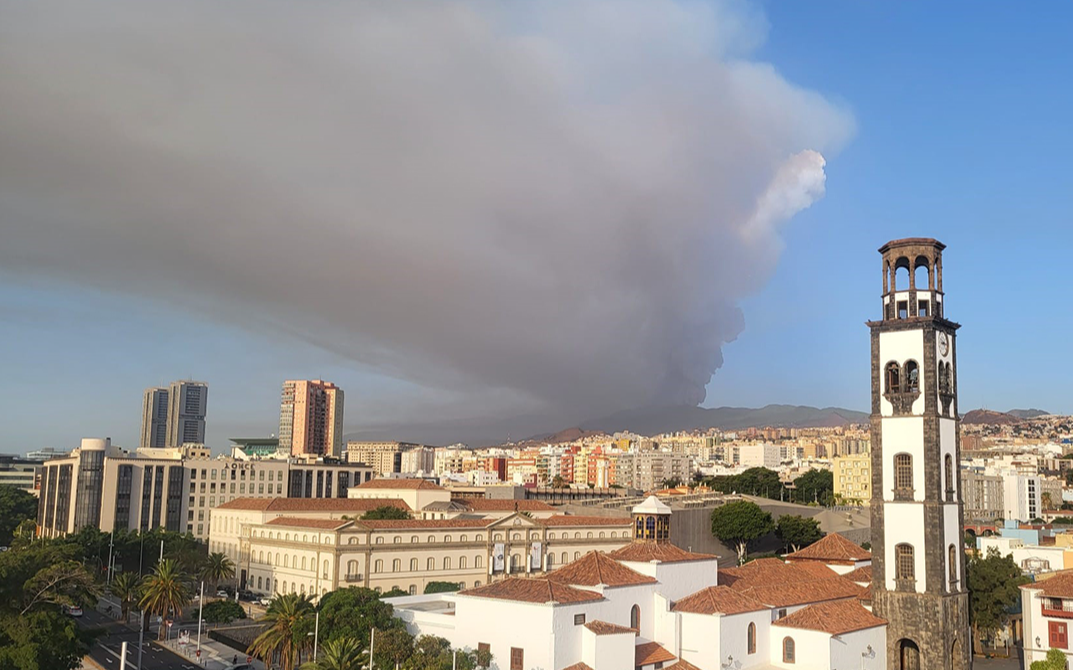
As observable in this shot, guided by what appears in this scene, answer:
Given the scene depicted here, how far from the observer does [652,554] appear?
47906 mm

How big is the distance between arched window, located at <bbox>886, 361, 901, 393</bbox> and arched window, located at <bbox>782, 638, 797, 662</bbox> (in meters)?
15.0

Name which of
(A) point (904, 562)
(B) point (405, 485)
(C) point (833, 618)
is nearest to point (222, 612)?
(B) point (405, 485)

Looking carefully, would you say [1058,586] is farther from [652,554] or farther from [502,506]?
[502,506]

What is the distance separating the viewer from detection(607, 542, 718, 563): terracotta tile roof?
47.7 metres

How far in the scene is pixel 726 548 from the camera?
328ft

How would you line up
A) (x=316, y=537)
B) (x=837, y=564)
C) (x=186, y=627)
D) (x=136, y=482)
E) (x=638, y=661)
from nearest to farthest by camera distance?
(x=638, y=661) < (x=837, y=564) < (x=186, y=627) < (x=316, y=537) < (x=136, y=482)

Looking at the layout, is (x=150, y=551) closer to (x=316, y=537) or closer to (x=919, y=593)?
(x=316, y=537)

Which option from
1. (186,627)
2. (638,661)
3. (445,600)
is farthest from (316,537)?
(638,661)

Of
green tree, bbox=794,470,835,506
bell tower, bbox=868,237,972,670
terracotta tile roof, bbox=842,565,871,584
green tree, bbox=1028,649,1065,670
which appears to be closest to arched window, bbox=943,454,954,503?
bell tower, bbox=868,237,972,670

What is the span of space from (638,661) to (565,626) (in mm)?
5201

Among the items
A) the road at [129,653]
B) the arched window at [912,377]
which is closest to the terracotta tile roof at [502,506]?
the road at [129,653]

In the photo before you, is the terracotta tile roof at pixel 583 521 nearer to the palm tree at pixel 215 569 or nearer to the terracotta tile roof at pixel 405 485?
the terracotta tile roof at pixel 405 485

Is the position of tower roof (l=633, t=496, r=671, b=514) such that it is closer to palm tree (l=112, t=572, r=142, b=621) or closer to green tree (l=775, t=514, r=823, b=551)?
palm tree (l=112, t=572, r=142, b=621)

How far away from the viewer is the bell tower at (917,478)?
154ft
